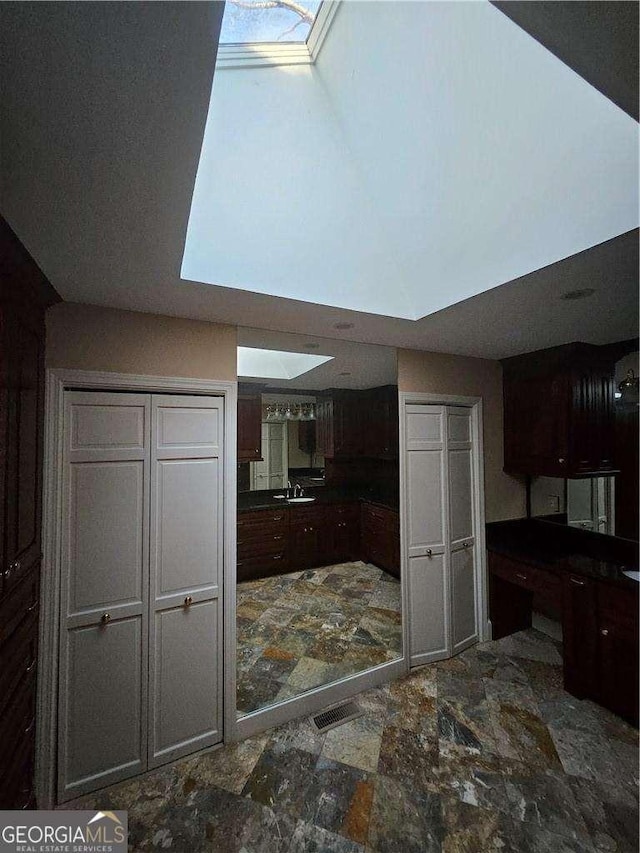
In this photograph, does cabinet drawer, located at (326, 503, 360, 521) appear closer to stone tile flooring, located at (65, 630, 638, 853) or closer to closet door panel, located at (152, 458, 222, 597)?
stone tile flooring, located at (65, 630, 638, 853)

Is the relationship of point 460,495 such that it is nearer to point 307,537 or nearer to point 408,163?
point 307,537

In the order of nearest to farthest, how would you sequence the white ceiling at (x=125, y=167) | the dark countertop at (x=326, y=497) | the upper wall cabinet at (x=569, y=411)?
the white ceiling at (x=125, y=167) < the upper wall cabinet at (x=569, y=411) < the dark countertop at (x=326, y=497)

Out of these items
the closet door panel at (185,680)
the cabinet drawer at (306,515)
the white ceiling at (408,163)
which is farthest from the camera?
the cabinet drawer at (306,515)

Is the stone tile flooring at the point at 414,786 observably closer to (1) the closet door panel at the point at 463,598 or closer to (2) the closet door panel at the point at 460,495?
(1) the closet door panel at the point at 463,598

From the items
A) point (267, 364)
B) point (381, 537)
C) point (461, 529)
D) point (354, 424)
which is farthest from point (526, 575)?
point (267, 364)

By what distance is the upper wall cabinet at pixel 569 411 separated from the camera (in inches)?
95.9

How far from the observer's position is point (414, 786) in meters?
1.58

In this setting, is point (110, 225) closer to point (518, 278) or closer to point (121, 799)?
point (518, 278)

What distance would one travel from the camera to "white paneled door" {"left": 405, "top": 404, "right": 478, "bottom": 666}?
2480mm

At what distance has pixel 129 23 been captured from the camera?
531 millimetres

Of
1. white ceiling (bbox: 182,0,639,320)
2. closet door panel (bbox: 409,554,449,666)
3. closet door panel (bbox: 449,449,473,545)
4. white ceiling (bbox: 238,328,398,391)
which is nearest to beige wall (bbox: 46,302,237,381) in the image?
white ceiling (bbox: 238,328,398,391)

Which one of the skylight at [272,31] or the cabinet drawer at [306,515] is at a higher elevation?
the skylight at [272,31]

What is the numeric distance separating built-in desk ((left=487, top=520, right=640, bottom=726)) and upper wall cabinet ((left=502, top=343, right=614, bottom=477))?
23.2 inches

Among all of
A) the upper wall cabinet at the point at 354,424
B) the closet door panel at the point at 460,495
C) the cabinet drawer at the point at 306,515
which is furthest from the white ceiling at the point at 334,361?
the cabinet drawer at the point at 306,515
